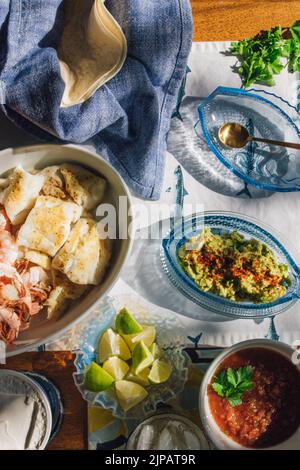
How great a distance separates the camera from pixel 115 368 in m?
1.64

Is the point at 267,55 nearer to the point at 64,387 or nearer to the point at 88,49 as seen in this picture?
the point at 88,49

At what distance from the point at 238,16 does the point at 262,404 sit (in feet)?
3.49

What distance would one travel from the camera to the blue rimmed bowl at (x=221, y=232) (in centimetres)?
169

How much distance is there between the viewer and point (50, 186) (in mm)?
1660

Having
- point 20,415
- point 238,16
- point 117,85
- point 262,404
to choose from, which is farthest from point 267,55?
point 20,415

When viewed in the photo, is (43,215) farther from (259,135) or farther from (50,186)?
(259,135)

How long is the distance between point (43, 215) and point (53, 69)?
35 centimetres

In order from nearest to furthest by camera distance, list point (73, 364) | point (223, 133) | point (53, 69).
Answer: point (53, 69)
point (73, 364)
point (223, 133)

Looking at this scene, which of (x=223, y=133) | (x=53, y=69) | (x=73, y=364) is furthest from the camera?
(x=223, y=133)

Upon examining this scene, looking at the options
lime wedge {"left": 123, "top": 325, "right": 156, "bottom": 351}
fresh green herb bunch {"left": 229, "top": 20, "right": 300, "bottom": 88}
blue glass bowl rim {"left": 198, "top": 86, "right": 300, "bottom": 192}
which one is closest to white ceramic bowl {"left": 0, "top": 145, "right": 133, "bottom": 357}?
lime wedge {"left": 123, "top": 325, "right": 156, "bottom": 351}

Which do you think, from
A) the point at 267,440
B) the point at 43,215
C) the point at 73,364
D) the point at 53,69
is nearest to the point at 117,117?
the point at 53,69

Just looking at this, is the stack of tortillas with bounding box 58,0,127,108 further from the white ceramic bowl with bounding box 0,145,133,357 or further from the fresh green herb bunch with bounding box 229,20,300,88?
the fresh green herb bunch with bounding box 229,20,300,88
